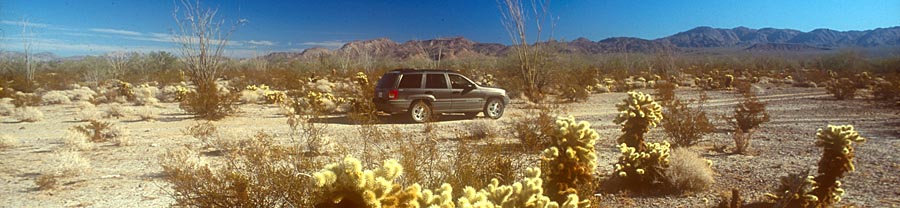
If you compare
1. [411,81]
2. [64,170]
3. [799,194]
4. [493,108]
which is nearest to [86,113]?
[64,170]

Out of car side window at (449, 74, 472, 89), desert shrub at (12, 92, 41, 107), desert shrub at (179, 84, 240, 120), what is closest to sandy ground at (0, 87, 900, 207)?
desert shrub at (179, 84, 240, 120)

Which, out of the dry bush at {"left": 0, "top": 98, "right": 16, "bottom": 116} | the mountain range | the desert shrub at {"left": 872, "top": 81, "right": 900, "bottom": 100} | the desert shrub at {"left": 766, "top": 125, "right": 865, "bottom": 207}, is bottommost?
the dry bush at {"left": 0, "top": 98, "right": 16, "bottom": 116}

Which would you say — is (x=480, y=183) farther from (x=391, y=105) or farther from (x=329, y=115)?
(x=329, y=115)

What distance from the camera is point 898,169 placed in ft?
22.2

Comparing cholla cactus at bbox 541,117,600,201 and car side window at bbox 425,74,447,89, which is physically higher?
car side window at bbox 425,74,447,89

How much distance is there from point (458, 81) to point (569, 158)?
396 inches

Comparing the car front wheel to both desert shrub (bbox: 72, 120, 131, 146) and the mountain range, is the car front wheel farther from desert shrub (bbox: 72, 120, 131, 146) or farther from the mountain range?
the mountain range

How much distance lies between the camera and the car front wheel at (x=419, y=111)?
43.2 ft

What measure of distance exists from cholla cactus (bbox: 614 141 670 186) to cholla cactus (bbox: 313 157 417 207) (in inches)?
163

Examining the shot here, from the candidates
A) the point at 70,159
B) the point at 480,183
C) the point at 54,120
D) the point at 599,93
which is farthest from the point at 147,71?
the point at 480,183

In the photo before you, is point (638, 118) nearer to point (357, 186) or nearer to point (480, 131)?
point (480, 131)

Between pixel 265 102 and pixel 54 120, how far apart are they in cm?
700

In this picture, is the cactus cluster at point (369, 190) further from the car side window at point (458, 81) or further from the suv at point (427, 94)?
the car side window at point (458, 81)

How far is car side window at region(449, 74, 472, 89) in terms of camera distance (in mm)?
13820
